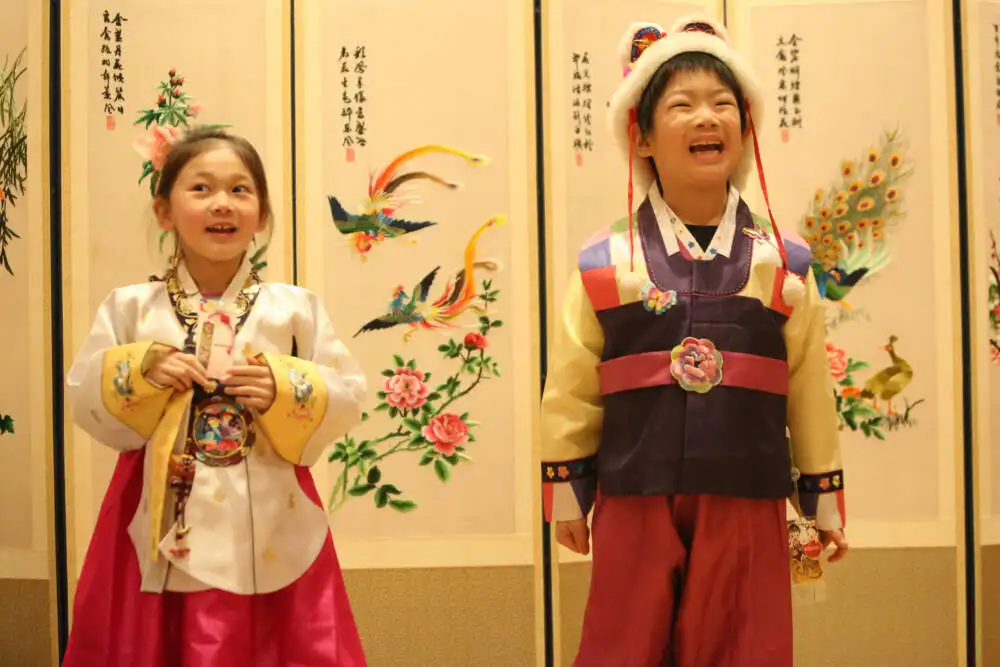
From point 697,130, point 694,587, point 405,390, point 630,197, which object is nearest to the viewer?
point 694,587

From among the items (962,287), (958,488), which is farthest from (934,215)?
(958,488)

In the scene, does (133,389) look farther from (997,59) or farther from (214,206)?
(997,59)

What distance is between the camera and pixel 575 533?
6.41 ft

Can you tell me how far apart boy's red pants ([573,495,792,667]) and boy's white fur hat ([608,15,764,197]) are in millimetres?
697

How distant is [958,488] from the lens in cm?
297

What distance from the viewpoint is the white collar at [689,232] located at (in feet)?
6.32

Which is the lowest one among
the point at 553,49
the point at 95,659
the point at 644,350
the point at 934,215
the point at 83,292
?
the point at 95,659

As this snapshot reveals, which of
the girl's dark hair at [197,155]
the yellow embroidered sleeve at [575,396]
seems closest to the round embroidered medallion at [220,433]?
the girl's dark hair at [197,155]

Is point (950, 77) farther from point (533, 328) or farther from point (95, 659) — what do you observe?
point (95, 659)

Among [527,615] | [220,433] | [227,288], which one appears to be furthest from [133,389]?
[527,615]

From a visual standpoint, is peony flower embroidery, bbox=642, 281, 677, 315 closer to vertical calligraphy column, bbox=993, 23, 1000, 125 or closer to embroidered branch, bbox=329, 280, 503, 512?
embroidered branch, bbox=329, 280, 503, 512

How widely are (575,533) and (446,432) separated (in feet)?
3.38

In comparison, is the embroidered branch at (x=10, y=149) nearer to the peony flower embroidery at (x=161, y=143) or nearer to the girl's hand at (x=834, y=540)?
the peony flower embroidery at (x=161, y=143)

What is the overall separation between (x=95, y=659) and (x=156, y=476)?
0.35 metres
